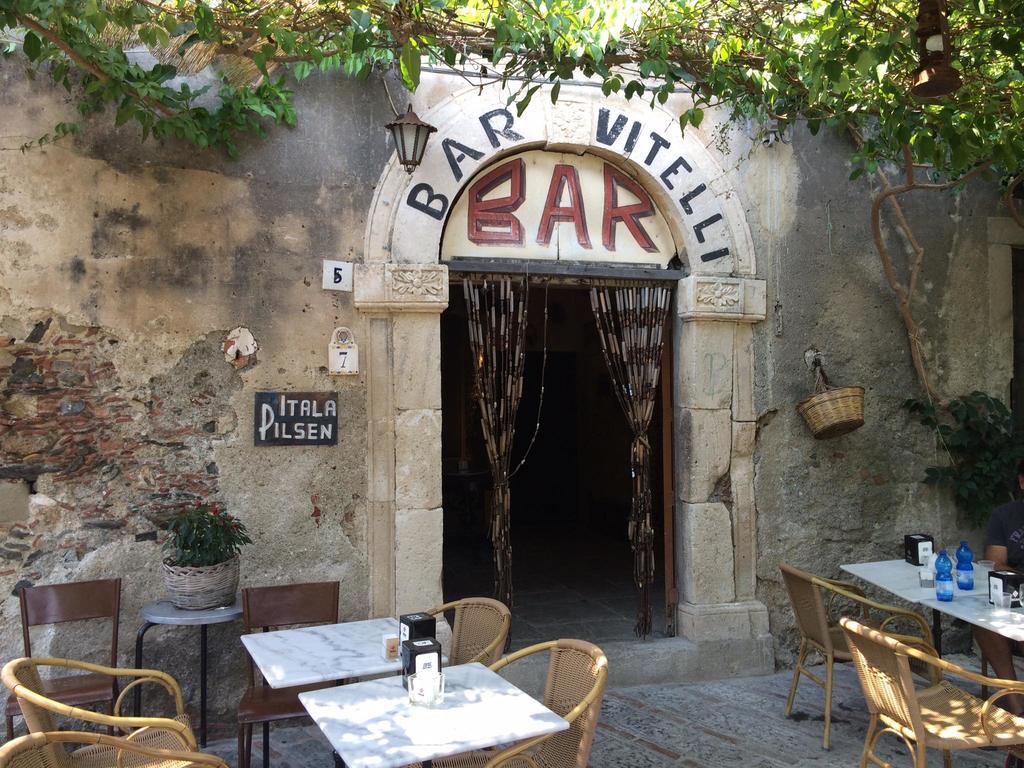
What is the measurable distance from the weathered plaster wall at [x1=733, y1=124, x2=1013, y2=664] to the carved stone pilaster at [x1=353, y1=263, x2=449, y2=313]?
2.04 meters

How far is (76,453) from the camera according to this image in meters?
4.24

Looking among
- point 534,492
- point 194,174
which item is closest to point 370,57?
point 194,174

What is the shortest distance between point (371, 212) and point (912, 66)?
2.76m

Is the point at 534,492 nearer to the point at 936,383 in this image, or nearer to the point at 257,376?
the point at 936,383

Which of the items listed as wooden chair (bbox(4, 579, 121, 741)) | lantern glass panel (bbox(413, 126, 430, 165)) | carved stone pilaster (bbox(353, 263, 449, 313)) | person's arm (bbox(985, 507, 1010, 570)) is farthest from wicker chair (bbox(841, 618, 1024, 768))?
wooden chair (bbox(4, 579, 121, 741))

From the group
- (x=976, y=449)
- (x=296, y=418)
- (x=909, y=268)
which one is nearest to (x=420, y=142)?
(x=296, y=418)

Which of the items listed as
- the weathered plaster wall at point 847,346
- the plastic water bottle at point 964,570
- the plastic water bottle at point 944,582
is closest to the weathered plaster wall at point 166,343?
the weathered plaster wall at point 847,346

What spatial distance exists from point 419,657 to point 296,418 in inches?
81.1

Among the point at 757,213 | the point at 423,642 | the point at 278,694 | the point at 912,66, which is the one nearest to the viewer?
the point at 423,642

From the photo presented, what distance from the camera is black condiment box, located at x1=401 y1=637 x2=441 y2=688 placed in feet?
9.15

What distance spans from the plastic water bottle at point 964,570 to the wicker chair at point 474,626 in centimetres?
220

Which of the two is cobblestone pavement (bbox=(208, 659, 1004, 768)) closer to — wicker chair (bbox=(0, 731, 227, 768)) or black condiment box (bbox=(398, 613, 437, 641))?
wicker chair (bbox=(0, 731, 227, 768))

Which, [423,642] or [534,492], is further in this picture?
[534,492]

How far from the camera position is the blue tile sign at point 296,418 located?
450 cm
